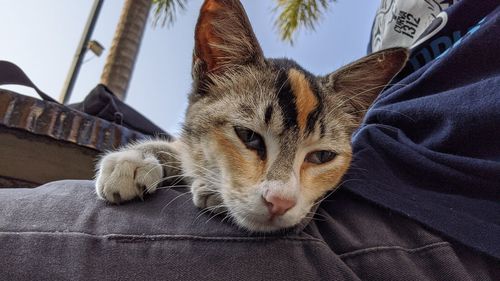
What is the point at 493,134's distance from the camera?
1179mm

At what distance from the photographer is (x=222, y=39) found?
1.66 meters

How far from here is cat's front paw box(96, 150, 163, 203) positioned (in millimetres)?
1224

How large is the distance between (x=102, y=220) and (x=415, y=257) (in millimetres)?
850

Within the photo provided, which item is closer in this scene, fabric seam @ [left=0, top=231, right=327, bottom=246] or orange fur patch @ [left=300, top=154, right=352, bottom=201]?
fabric seam @ [left=0, top=231, right=327, bottom=246]

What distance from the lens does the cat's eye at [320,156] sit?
4.97 ft

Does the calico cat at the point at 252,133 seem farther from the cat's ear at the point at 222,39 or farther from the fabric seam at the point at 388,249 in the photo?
the fabric seam at the point at 388,249

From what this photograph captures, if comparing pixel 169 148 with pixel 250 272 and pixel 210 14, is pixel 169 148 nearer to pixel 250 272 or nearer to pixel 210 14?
pixel 210 14

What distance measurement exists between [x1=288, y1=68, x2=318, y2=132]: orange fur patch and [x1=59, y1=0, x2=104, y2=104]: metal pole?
395 centimetres

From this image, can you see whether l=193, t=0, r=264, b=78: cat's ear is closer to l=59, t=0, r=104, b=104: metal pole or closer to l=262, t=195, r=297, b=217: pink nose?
l=262, t=195, r=297, b=217: pink nose

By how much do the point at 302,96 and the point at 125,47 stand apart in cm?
407

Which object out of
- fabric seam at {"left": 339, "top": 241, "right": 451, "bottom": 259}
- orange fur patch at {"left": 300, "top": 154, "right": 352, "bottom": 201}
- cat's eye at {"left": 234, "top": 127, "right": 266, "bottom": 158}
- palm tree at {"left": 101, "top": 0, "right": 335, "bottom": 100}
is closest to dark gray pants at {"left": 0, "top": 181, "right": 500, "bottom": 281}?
fabric seam at {"left": 339, "top": 241, "right": 451, "bottom": 259}

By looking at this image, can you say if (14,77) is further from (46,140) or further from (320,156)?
(320,156)

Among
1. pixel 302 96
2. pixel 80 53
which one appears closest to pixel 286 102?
pixel 302 96

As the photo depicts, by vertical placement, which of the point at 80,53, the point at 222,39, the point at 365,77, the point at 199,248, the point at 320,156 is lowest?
the point at 199,248
